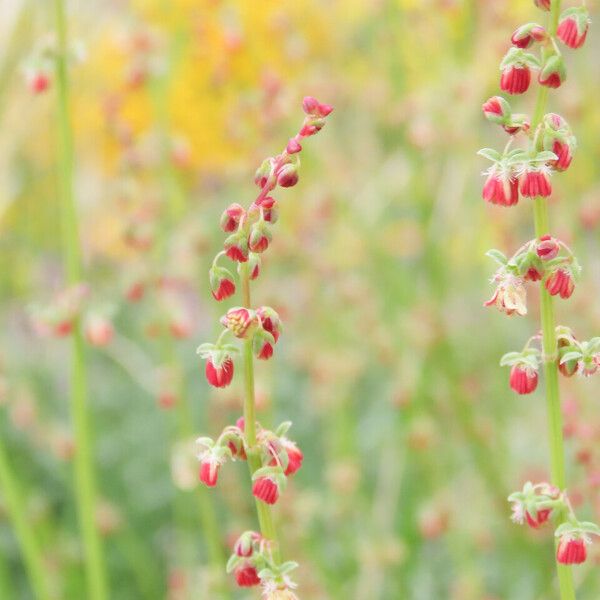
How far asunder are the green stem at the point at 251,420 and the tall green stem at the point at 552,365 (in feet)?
0.80

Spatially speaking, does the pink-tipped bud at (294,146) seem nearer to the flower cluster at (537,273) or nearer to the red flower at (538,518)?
the flower cluster at (537,273)

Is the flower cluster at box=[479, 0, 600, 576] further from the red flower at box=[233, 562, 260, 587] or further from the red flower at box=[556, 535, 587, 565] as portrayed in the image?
the red flower at box=[233, 562, 260, 587]

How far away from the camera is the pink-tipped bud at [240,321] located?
3.04 feet

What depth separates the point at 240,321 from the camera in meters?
0.93

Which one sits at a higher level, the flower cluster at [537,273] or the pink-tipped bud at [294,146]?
the pink-tipped bud at [294,146]

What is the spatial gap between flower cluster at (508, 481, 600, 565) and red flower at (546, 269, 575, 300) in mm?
174

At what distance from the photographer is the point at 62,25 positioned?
1.66 m

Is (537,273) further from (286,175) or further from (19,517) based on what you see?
(19,517)

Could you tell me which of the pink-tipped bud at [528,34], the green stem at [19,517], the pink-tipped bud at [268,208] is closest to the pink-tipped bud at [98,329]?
the green stem at [19,517]

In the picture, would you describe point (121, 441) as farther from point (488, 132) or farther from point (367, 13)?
point (488, 132)

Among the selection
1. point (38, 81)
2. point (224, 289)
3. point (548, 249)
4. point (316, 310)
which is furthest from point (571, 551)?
point (316, 310)

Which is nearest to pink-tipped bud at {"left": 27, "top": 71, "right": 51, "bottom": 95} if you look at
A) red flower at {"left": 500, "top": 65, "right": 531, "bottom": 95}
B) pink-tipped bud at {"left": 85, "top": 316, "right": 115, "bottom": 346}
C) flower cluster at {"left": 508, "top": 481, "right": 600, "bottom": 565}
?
pink-tipped bud at {"left": 85, "top": 316, "right": 115, "bottom": 346}

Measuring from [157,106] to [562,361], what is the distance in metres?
1.33

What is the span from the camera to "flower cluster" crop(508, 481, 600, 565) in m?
0.98
